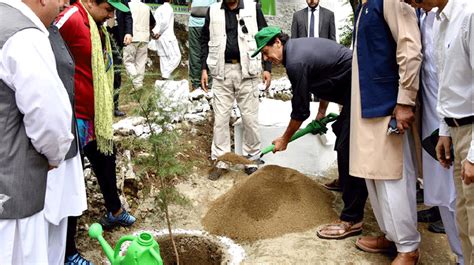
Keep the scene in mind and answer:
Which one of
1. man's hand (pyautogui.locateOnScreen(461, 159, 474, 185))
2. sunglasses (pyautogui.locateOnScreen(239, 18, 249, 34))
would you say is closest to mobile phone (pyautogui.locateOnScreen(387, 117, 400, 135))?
man's hand (pyautogui.locateOnScreen(461, 159, 474, 185))

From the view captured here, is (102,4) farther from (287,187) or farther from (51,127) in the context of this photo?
(287,187)

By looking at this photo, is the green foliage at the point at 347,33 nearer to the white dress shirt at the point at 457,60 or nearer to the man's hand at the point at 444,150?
the man's hand at the point at 444,150

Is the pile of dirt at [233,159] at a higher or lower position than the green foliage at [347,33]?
lower

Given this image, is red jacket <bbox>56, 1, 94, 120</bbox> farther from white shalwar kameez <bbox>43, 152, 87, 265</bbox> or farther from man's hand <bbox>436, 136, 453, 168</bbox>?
man's hand <bbox>436, 136, 453, 168</bbox>

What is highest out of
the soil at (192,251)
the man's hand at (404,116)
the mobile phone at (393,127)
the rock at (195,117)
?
the man's hand at (404,116)

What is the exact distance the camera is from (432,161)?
3123mm

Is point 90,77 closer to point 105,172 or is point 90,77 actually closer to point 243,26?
point 105,172

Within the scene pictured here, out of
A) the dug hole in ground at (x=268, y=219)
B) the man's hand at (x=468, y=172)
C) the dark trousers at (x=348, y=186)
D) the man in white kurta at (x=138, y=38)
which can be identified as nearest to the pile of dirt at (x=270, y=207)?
the dug hole in ground at (x=268, y=219)

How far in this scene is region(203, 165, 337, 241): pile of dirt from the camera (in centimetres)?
385

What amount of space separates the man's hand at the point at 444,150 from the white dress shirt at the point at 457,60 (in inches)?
9.3

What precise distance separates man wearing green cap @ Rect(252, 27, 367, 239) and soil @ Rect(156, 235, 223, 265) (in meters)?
0.81

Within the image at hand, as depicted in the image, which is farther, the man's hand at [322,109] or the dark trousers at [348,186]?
the man's hand at [322,109]

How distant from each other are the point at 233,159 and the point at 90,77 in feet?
6.91

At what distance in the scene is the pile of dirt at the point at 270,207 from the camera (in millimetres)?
3854
